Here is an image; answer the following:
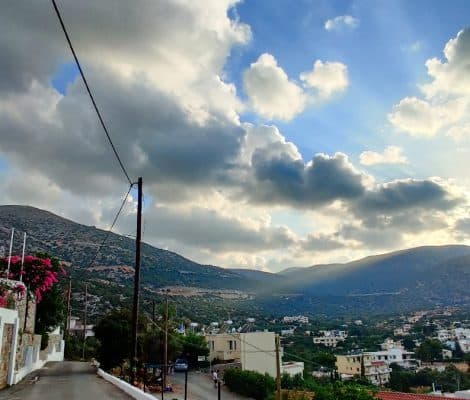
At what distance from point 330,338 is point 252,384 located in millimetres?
82272

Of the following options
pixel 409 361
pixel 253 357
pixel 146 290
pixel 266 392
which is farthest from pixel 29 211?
pixel 409 361

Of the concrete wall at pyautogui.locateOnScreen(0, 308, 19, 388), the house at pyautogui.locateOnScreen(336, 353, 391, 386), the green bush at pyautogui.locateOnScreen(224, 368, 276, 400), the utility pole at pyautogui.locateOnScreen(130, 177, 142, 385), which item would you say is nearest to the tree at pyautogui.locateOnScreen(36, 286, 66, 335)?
the green bush at pyautogui.locateOnScreen(224, 368, 276, 400)

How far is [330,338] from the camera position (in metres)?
126

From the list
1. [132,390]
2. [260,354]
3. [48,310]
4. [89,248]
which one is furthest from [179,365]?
[89,248]

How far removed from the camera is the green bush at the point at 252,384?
161 ft

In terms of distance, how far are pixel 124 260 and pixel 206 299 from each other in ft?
97.2

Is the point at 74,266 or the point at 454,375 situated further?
the point at 74,266

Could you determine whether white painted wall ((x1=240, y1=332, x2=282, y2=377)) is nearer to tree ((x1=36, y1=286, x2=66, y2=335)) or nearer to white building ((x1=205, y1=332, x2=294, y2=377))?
white building ((x1=205, y1=332, x2=294, y2=377))

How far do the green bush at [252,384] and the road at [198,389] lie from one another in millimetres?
813

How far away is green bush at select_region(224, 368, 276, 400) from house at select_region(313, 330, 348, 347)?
238ft

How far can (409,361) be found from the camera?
4230 inches

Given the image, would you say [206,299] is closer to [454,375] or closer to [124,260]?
[124,260]

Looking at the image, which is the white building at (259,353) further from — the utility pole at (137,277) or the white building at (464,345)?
the white building at (464,345)

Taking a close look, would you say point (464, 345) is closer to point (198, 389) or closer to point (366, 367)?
point (366, 367)
